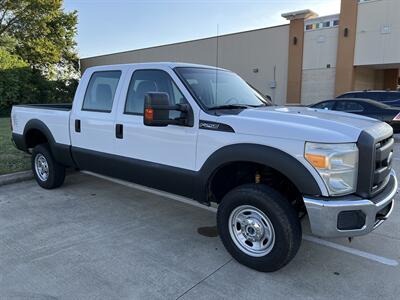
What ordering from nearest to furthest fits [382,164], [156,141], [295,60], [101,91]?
[382,164]
[156,141]
[101,91]
[295,60]

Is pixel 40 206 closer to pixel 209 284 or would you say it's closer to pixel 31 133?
pixel 31 133

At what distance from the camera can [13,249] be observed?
149 inches

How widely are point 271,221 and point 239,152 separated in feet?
2.22

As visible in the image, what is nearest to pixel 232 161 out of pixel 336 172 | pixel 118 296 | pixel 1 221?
pixel 336 172

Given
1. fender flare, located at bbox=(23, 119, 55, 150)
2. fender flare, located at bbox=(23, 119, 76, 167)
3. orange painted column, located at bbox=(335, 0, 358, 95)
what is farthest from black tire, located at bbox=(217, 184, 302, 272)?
orange painted column, located at bbox=(335, 0, 358, 95)

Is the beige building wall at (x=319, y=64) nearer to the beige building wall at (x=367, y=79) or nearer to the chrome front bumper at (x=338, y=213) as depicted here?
the beige building wall at (x=367, y=79)

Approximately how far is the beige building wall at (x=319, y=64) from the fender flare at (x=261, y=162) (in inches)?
749

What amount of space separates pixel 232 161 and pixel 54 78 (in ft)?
113

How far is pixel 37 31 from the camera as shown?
1273 inches

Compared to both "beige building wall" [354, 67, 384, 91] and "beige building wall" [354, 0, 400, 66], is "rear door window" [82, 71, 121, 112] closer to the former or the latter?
"beige building wall" [354, 0, 400, 66]

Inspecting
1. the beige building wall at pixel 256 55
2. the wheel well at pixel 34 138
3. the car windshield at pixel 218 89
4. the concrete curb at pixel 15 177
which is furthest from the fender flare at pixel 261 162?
the beige building wall at pixel 256 55

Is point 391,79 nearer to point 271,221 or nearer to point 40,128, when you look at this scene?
point 40,128

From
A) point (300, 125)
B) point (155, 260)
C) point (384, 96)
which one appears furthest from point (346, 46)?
point (155, 260)

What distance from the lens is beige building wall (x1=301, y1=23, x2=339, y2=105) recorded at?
2058cm
